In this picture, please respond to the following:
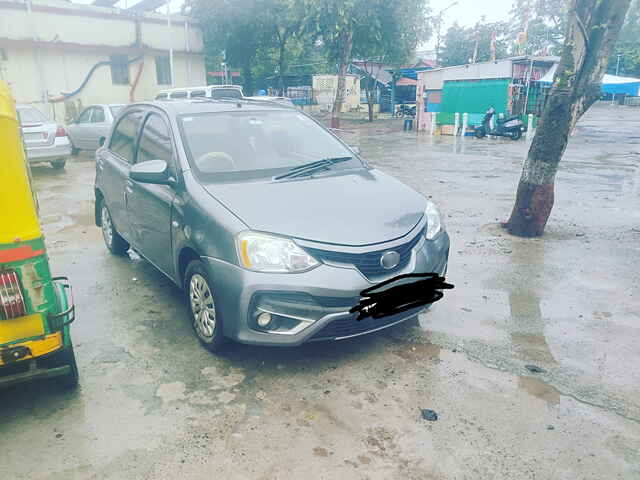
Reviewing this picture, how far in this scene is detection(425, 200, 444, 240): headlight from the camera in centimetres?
386

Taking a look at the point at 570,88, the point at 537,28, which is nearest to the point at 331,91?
the point at 570,88

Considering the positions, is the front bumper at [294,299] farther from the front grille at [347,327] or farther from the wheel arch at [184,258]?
the wheel arch at [184,258]

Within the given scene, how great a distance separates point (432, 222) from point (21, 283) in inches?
105

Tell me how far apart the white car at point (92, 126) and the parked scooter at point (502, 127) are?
1361 cm

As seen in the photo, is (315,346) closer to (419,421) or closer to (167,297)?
(419,421)

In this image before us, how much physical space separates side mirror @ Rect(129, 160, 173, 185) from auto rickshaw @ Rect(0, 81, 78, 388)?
46.2 inches

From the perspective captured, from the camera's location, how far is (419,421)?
3.03 metres

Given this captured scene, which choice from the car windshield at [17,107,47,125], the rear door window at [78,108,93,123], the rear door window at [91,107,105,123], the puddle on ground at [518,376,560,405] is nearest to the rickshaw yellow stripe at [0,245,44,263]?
the puddle on ground at [518,376,560,405]

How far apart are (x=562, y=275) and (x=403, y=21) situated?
2045 cm

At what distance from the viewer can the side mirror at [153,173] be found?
13.1ft

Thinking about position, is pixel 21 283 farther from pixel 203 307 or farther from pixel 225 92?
pixel 225 92

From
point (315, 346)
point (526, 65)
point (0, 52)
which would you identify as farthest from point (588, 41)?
point (0, 52)

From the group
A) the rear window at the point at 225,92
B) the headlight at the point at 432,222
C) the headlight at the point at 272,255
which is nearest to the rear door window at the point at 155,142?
the headlight at the point at 272,255

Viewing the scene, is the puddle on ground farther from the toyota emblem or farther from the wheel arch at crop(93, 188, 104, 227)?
the wheel arch at crop(93, 188, 104, 227)
